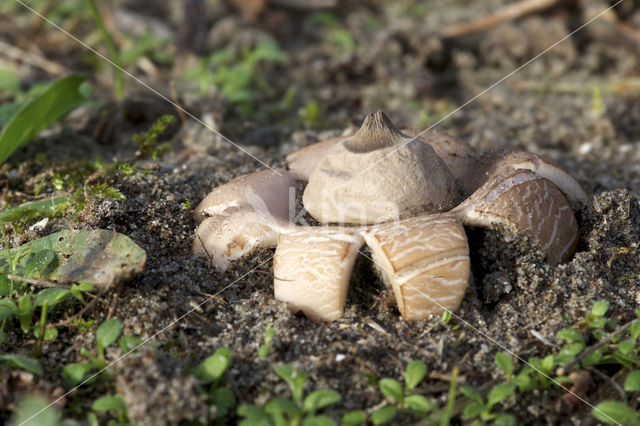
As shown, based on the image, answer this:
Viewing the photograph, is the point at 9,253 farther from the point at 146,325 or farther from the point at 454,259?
the point at 454,259

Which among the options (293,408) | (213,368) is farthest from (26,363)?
(293,408)

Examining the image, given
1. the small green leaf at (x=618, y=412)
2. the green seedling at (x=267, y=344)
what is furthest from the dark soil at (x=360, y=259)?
the small green leaf at (x=618, y=412)

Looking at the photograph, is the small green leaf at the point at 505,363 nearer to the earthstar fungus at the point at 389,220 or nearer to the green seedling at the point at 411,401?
the green seedling at the point at 411,401

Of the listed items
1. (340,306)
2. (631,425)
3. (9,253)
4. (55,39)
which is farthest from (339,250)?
(55,39)

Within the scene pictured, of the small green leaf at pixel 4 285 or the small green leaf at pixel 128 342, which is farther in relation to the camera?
the small green leaf at pixel 4 285

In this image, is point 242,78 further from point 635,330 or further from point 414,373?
point 635,330

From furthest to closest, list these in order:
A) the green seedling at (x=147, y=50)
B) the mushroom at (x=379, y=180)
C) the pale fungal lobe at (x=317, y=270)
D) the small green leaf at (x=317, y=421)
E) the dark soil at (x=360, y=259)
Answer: the green seedling at (x=147, y=50)
the mushroom at (x=379, y=180)
the pale fungal lobe at (x=317, y=270)
the dark soil at (x=360, y=259)
the small green leaf at (x=317, y=421)
